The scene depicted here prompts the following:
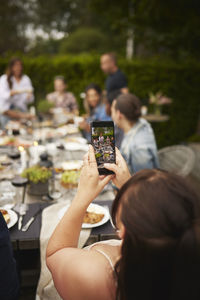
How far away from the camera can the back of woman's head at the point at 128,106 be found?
275 cm

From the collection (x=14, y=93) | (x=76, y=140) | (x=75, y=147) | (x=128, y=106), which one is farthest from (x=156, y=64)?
(x=128, y=106)

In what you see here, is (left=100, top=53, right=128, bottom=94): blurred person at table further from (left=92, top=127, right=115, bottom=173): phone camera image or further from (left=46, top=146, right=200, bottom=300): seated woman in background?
(left=46, top=146, right=200, bottom=300): seated woman in background

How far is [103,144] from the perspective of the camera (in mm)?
1492

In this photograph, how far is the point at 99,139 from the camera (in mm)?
1498

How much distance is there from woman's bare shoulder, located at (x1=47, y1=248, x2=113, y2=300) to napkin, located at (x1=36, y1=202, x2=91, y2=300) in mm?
531

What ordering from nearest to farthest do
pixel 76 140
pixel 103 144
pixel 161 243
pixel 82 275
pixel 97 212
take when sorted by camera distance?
pixel 161 243
pixel 82 275
pixel 103 144
pixel 97 212
pixel 76 140

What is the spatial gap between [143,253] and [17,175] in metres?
2.08

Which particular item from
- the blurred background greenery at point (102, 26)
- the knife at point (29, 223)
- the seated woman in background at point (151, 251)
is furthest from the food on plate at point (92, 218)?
the blurred background greenery at point (102, 26)

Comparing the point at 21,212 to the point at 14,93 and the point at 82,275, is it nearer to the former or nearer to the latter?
the point at 82,275

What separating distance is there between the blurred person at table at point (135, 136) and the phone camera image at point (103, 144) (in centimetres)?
124

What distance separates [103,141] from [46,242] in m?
0.74

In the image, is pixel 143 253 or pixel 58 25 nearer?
pixel 143 253

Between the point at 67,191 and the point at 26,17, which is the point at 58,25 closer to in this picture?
the point at 26,17

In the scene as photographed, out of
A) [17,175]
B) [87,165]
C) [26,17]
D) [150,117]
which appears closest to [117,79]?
[150,117]
